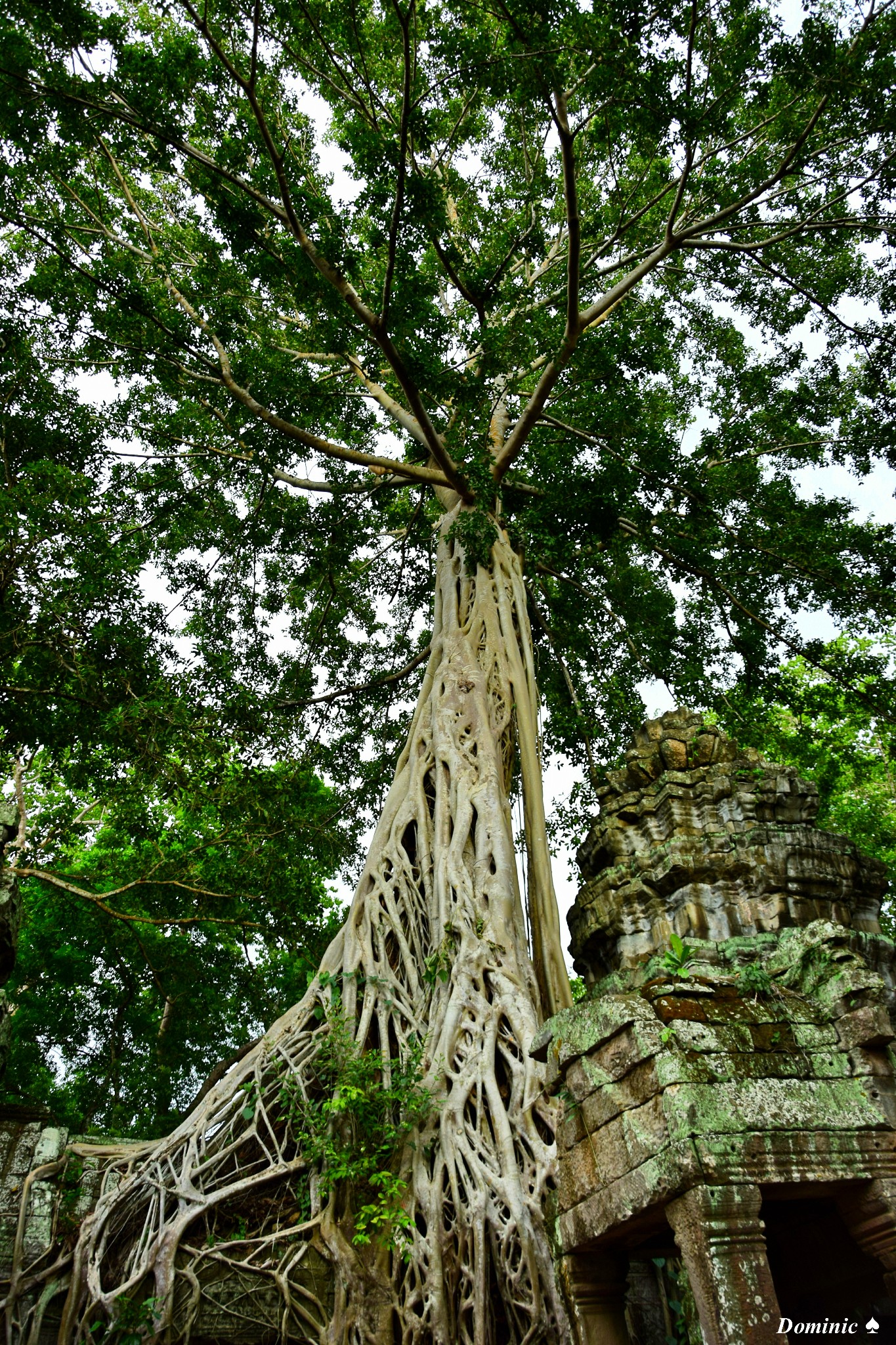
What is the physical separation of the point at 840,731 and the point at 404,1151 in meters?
10.1

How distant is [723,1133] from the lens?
2449mm

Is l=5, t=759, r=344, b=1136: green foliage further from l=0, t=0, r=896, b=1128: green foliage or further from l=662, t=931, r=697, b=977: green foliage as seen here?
l=662, t=931, r=697, b=977: green foliage

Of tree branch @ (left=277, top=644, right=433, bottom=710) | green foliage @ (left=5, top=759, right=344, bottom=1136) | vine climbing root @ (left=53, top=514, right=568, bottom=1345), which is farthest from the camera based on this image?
tree branch @ (left=277, top=644, right=433, bottom=710)

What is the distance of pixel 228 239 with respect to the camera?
20.1 feet

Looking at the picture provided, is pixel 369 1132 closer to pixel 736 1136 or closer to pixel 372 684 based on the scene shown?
pixel 736 1136

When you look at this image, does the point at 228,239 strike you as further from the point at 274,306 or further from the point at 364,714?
the point at 364,714

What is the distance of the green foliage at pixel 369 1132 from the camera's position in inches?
156

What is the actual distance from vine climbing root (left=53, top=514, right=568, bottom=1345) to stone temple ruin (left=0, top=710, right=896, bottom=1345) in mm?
217

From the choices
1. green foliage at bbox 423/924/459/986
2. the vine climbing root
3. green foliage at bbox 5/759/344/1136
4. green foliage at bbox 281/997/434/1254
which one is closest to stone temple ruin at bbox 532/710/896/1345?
the vine climbing root

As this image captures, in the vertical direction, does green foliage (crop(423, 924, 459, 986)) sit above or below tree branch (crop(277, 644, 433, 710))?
below

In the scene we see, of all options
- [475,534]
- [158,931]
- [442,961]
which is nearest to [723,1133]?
[442,961]

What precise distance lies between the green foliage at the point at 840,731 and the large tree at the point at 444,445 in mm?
279

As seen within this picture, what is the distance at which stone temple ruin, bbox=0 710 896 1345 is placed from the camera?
241 cm

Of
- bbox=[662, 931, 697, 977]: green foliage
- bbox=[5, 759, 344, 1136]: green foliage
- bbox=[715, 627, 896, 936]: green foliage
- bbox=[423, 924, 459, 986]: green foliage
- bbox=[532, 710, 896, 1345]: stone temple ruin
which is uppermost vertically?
bbox=[715, 627, 896, 936]: green foliage
